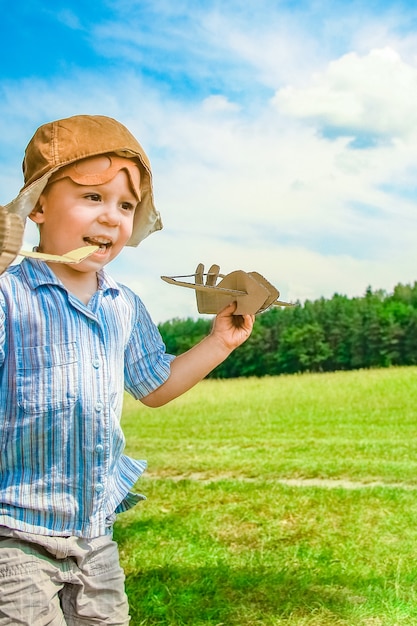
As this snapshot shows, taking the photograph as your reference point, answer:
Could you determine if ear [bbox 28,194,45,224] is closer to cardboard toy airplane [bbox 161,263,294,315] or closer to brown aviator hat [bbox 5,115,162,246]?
brown aviator hat [bbox 5,115,162,246]

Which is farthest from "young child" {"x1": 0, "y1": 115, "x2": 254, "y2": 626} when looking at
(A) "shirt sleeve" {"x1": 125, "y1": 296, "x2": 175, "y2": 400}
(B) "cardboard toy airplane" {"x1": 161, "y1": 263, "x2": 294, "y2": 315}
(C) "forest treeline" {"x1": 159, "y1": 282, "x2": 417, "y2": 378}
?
(C) "forest treeline" {"x1": 159, "y1": 282, "x2": 417, "y2": 378}

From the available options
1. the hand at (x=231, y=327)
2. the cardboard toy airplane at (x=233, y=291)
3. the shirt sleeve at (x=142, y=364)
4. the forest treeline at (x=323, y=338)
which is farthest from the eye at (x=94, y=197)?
the forest treeline at (x=323, y=338)

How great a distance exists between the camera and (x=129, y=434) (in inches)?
445

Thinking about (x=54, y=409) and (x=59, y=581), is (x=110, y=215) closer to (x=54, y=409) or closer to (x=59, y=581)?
(x=54, y=409)

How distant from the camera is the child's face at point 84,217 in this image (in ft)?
6.57

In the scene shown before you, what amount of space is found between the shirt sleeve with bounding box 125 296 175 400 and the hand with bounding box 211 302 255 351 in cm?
16

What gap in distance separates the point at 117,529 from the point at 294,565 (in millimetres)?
1194

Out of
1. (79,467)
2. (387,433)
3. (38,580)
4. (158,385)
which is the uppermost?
(158,385)

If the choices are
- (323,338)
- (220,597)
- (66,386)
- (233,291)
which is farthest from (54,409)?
(323,338)

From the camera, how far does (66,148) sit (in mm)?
2010

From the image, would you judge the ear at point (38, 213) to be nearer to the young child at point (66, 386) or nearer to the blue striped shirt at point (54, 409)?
the young child at point (66, 386)

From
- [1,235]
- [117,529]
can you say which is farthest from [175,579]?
[1,235]

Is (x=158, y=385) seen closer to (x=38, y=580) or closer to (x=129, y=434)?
(x=38, y=580)

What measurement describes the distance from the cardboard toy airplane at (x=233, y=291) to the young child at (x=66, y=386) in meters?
0.25
